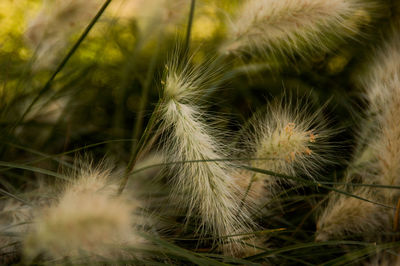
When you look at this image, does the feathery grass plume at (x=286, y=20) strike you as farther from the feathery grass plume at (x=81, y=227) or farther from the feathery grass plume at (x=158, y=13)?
the feathery grass plume at (x=81, y=227)

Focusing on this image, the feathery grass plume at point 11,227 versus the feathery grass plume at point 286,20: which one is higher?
the feathery grass plume at point 286,20

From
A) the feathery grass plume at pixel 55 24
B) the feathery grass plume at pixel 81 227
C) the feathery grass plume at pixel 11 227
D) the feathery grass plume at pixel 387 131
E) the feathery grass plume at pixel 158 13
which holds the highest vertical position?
the feathery grass plume at pixel 158 13

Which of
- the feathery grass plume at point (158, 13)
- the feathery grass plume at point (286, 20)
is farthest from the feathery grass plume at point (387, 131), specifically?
the feathery grass plume at point (158, 13)

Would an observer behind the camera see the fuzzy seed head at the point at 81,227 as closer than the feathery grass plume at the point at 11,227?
Yes

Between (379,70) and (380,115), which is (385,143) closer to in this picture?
(380,115)

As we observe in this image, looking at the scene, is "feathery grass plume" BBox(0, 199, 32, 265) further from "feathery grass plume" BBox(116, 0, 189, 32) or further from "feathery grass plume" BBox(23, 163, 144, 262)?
→ "feathery grass plume" BBox(116, 0, 189, 32)

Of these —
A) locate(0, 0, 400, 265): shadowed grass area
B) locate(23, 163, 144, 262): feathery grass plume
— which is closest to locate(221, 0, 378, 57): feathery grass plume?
locate(0, 0, 400, 265): shadowed grass area

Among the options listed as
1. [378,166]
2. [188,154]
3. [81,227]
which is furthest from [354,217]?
[81,227]

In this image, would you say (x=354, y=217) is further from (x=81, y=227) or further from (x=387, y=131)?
(x=81, y=227)
